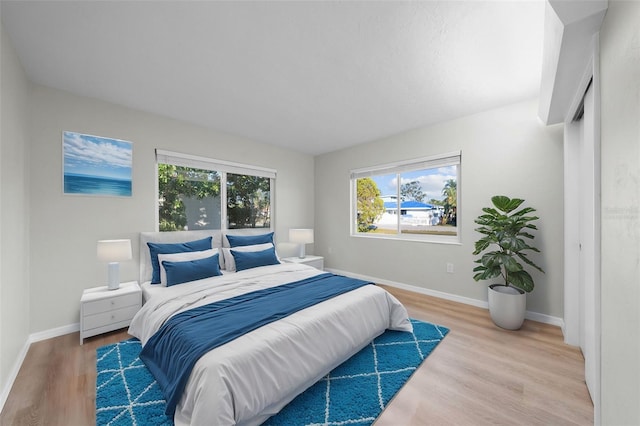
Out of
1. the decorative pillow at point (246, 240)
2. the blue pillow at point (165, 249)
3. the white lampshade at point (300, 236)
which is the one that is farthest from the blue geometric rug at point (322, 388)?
the white lampshade at point (300, 236)

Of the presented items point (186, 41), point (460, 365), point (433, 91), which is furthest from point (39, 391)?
point (433, 91)

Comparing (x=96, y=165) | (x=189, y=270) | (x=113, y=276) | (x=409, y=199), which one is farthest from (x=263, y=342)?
(x=409, y=199)

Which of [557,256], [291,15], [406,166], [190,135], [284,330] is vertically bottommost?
[284,330]

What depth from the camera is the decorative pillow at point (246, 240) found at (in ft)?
11.9

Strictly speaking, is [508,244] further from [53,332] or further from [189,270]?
[53,332]

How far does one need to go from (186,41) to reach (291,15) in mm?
857

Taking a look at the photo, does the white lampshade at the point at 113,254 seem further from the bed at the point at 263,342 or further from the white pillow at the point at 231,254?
the white pillow at the point at 231,254

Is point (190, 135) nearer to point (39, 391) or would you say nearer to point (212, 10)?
point (212, 10)

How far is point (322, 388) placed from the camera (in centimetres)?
178

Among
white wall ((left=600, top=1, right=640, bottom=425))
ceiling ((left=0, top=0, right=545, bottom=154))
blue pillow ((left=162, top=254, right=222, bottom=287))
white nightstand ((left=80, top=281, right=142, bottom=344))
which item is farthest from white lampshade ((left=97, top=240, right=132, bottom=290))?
white wall ((left=600, top=1, right=640, bottom=425))

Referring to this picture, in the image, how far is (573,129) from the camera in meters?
2.29

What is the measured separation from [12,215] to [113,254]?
2.59 ft

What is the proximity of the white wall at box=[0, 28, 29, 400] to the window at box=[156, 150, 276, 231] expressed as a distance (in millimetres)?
1196

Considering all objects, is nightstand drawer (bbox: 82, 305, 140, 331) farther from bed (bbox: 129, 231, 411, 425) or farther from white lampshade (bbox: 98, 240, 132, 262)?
white lampshade (bbox: 98, 240, 132, 262)
